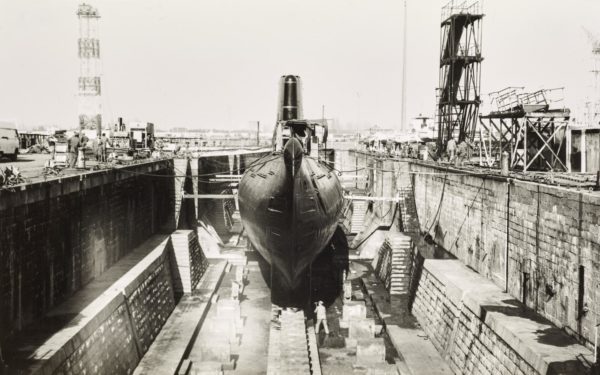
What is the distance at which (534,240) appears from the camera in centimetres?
1683

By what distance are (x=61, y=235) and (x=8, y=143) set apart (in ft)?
49.1

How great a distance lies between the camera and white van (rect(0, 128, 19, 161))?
2902 cm

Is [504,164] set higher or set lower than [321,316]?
higher

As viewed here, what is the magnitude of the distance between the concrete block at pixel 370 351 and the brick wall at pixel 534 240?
488cm

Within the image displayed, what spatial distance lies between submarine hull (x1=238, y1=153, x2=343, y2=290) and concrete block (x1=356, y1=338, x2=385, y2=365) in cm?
408

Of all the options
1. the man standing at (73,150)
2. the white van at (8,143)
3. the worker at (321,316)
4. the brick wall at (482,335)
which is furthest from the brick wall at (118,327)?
the white van at (8,143)

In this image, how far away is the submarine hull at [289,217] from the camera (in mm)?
19922

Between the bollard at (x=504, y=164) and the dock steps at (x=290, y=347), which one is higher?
the bollard at (x=504, y=164)

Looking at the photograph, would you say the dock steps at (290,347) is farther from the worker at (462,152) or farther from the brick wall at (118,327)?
the worker at (462,152)

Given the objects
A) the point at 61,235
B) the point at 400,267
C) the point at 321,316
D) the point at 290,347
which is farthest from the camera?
the point at 400,267

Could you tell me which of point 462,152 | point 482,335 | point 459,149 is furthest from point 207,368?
point 459,149

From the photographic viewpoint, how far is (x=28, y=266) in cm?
1493

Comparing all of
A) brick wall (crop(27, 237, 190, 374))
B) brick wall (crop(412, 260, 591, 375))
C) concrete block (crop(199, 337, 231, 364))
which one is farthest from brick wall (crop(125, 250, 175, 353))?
brick wall (crop(412, 260, 591, 375))

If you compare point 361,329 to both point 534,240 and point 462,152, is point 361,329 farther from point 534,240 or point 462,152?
point 462,152
